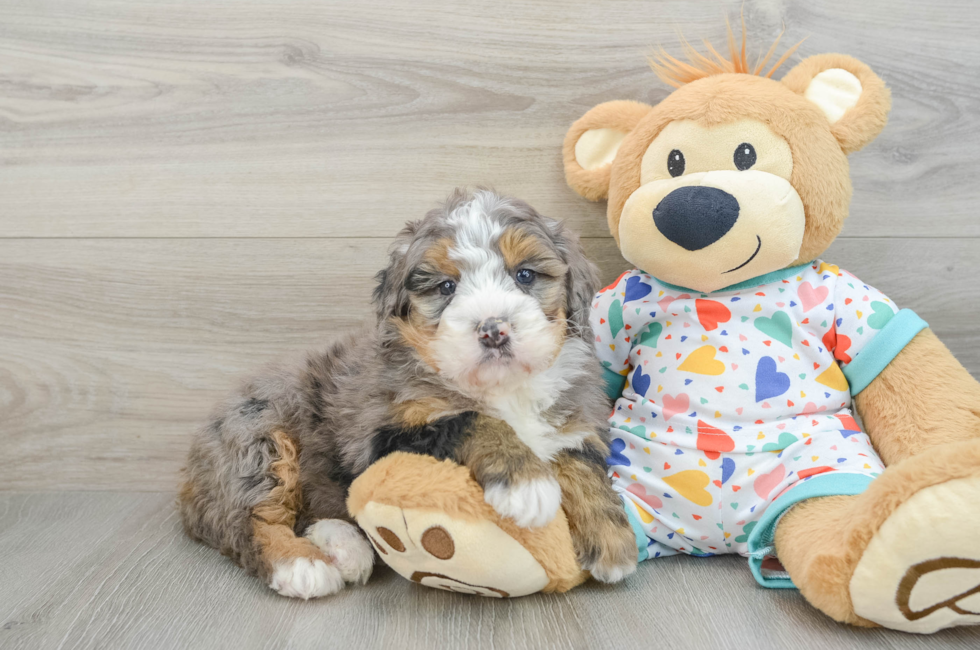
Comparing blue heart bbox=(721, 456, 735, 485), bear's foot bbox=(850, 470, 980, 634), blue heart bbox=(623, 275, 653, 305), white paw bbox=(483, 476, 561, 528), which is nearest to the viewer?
bear's foot bbox=(850, 470, 980, 634)

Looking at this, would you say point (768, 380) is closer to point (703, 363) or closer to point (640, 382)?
point (703, 363)

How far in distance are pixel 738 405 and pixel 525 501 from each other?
24.0 inches

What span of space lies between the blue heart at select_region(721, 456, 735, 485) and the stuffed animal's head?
16.0 inches

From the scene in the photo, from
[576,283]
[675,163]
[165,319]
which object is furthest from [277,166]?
[675,163]

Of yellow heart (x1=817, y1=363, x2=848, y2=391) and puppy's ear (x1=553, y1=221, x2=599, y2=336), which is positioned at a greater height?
puppy's ear (x1=553, y1=221, x2=599, y2=336)

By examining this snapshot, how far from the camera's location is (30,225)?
7.34 feet

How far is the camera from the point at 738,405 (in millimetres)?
1616

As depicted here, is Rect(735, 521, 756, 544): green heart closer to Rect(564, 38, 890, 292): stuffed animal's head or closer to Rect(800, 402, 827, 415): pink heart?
Rect(800, 402, 827, 415): pink heart

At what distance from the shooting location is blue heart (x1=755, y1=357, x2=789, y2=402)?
162cm

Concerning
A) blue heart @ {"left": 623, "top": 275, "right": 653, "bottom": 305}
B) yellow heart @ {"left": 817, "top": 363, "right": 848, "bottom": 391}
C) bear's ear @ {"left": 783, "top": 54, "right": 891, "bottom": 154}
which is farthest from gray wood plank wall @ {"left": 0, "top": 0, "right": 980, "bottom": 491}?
yellow heart @ {"left": 817, "top": 363, "right": 848, "bottom": 391}

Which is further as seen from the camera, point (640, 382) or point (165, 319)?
point (165, 319)

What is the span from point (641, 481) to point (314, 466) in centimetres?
83

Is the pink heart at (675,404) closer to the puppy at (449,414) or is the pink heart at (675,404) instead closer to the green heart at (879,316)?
the puppy at (449,414)

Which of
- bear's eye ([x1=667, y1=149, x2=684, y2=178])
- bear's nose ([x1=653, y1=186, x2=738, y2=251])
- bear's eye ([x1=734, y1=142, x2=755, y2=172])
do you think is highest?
bear's eye ([x1=734, y1=142, x2=755, y2=172])
